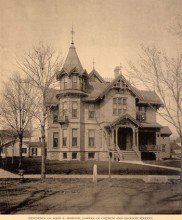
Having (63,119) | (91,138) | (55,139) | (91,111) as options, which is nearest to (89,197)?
(63,119)

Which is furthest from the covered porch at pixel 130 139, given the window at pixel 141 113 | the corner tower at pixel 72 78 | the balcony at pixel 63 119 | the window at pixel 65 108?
the corner tower at pixel 72 78

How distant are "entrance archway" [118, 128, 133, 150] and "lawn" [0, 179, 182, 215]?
1102cm

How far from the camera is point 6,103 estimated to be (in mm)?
13773

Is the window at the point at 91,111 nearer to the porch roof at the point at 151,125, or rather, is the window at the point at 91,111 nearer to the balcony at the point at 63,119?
the balcony at the point at 63,119

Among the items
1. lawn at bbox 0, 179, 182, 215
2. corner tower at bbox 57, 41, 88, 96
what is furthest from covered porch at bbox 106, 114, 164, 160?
lawn at bbox 0, 179, 182, 215

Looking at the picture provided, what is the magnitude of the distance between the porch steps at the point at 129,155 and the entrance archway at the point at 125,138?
4.38 ft

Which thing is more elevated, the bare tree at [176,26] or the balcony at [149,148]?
the bare tree at [176,26]

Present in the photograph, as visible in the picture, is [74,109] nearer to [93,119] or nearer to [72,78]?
[93,119]

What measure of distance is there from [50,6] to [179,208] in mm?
5478

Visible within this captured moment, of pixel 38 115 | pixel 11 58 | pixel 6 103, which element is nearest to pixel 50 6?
pixel 11 58

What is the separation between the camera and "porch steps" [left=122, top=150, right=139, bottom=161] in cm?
1865

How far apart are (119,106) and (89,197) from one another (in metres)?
13.0

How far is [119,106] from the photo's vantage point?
782 inches

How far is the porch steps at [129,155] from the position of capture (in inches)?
734
